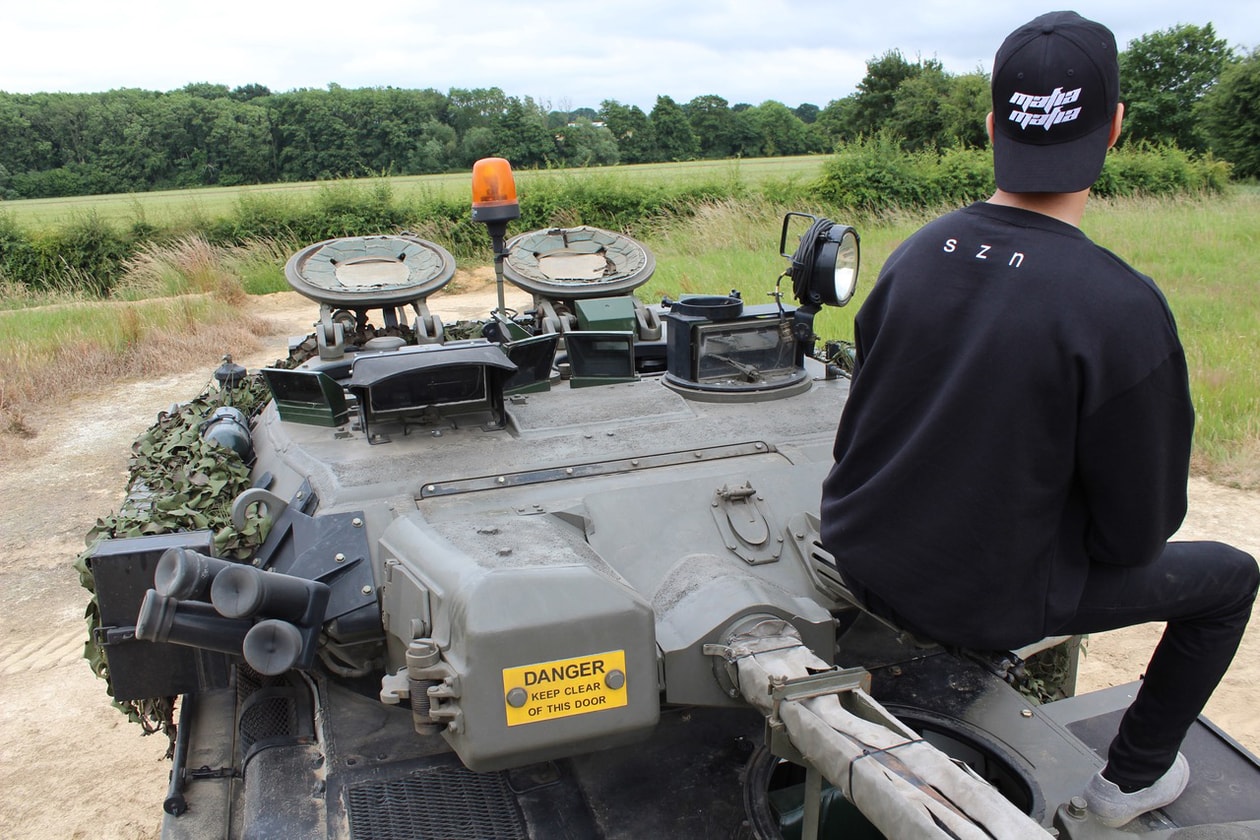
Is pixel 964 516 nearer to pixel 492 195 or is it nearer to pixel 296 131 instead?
pixel 492 195

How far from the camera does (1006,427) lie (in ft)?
7.13

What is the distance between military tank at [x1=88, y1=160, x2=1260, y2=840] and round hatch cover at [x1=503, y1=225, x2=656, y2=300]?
1.40 metres

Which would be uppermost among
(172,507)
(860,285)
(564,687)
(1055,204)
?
(1055,204)

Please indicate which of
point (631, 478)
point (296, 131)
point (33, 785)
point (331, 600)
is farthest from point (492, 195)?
point (296, 131)

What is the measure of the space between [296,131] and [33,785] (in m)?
30.9

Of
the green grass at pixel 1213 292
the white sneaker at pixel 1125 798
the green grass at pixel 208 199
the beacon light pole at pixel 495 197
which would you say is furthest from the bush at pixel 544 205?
the white sneaker at pixel 1125 798

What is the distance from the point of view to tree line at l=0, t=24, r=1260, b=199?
30.2 metres

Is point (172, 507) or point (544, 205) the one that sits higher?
point (172, 507)

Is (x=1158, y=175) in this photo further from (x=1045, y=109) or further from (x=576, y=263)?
(x=1045, y=109)

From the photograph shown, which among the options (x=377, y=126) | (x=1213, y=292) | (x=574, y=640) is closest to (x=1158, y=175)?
(x=1213, y=292)

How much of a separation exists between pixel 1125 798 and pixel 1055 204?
1533mm

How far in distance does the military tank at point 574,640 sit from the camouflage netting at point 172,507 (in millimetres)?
120

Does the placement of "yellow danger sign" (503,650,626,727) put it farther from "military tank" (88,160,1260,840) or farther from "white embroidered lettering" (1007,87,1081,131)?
"white embroidered lettering" (1007,87,1081,131)

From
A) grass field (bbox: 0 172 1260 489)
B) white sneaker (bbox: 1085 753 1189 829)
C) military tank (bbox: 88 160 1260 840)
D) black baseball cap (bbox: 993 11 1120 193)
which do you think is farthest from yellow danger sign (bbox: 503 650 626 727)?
grass field (bbox: 0 172 1260 489)
